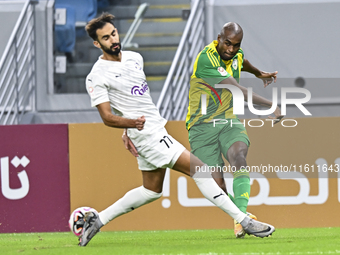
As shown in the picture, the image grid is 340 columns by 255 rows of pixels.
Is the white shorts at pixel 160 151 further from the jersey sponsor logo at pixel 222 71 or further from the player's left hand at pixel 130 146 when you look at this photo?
the jersey sponsor logo at pixel 222 71

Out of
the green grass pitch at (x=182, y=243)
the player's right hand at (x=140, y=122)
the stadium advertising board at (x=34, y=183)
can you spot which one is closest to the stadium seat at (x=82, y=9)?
the stadium advertising board at (x=34, y=183)

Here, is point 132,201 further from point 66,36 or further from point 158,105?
point 66,36

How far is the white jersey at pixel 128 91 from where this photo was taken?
510 centimetres

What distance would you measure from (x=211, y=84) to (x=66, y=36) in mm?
4151

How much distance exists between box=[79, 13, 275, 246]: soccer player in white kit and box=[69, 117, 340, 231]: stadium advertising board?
6.26 feet

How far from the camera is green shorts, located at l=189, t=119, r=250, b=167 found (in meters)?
5.73

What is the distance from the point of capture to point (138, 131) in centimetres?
513

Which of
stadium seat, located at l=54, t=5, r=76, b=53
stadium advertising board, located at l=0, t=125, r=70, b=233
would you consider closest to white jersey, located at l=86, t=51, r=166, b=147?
stadium advertising board, located at l=0, t=125, r=70, b=233

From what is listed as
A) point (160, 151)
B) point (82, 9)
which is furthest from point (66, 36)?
point (160, 151)

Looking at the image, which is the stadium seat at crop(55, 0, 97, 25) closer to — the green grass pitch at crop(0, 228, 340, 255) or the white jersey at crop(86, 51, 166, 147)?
the green grass pitch at crop(0, 228, 340, 255)

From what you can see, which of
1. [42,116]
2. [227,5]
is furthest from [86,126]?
[227,5]

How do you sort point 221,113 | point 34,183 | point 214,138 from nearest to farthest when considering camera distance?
point 214,138, point 221,113, point 34,183

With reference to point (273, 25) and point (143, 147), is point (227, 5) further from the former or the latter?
point (143, 147)

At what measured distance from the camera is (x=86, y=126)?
7355 millimetres
